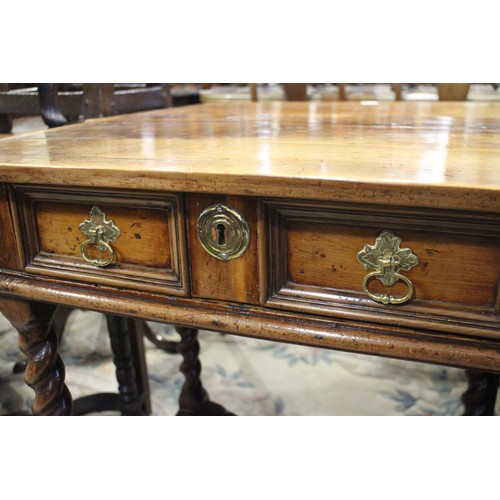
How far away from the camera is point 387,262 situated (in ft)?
1.44

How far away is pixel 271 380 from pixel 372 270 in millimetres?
821

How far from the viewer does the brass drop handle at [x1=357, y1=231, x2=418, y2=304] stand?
1.42 feet

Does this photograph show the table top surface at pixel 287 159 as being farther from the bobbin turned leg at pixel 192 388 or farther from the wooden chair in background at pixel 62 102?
the bobbin turned leg at pixel 192 388

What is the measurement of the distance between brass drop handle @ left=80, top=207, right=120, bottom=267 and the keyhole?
112 mm

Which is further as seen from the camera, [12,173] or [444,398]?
[444,398]

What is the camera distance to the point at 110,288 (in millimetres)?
555

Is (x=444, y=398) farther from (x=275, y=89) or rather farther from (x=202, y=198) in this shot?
(x=275, y=89)

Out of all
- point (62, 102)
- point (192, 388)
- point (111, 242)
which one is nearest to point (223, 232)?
point (111, 242)

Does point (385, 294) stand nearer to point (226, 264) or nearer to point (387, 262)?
point (387, 262)

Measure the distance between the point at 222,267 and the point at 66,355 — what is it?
982 millimetres

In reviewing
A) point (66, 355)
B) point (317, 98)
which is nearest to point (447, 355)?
point (66, 355)

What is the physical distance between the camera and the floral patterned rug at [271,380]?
1119 millimetres

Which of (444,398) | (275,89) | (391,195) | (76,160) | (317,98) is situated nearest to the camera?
(391,195)

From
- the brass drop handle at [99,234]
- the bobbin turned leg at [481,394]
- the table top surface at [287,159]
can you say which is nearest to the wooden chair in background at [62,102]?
the table top surface at [287,159]
